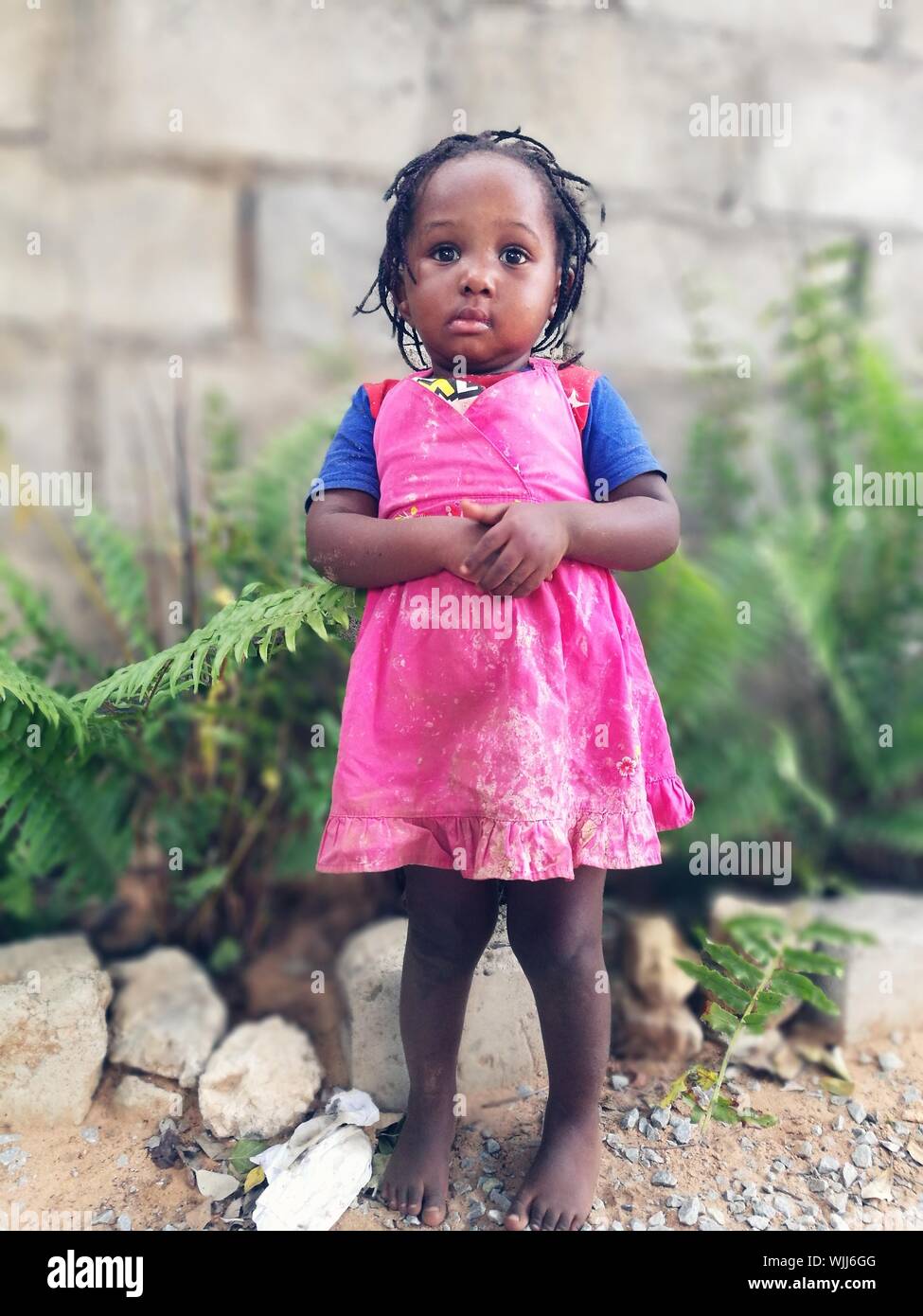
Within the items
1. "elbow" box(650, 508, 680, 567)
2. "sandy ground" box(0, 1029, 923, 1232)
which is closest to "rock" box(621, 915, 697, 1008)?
"sandy ground" box(0, 1029, 923, 1232)

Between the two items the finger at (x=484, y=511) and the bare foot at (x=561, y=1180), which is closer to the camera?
the finger at (x=484, y=511)

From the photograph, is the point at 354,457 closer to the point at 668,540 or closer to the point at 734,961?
the point at 668,540

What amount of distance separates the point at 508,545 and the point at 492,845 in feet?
1.54

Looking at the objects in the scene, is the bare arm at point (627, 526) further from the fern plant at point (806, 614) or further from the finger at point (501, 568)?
the fern plant at point (806, 614)

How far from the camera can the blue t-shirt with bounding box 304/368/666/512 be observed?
6.02 feet

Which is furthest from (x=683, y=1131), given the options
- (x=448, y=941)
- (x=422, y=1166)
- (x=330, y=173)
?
(x=330, y=173)

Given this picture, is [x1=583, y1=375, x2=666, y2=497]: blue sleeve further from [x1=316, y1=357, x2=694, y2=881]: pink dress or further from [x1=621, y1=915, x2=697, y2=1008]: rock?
[x1=621, y1=915, x2=697, y2=1008]: rock

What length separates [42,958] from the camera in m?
2.35

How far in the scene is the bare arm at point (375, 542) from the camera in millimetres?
1671

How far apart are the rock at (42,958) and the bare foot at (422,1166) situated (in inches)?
33.4

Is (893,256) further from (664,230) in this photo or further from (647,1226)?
(647,1226)

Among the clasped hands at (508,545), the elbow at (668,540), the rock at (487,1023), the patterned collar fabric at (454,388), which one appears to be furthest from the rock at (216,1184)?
the patterned collar fabric at (454,388)

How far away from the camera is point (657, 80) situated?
3488mm

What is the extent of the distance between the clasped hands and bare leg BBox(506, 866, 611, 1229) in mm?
538
